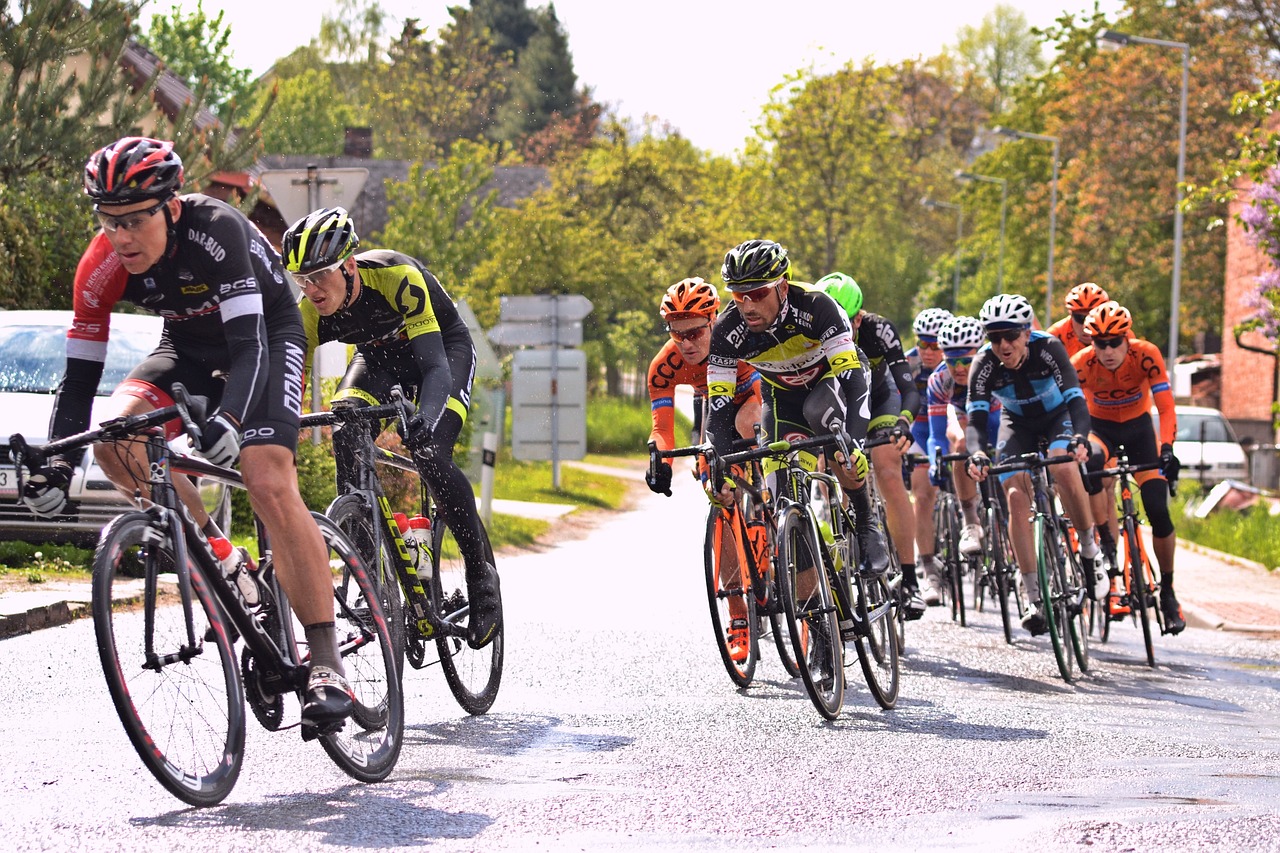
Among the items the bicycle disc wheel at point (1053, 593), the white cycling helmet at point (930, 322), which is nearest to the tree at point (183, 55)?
the white cycling helmet at point (930, 322)

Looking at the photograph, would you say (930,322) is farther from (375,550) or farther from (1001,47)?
(1001,47)

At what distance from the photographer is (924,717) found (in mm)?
7973

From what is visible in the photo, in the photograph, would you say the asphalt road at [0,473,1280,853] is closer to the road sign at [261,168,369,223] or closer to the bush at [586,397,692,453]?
the road sign at [261,168,369,223]

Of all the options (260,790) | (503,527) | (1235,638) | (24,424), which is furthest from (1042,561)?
(503,527)

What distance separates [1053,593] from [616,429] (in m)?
38.6

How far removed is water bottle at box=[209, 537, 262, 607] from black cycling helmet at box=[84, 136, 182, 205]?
1.08 metres

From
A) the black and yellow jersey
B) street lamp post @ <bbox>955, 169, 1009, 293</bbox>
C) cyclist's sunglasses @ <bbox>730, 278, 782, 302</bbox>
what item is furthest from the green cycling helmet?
street lamp post @ <bbox>955, 169, 1009, 293</bbox>

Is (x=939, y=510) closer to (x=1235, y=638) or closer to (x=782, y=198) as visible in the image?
(x=1235, y=638)

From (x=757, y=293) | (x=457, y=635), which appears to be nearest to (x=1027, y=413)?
(x=757, y=293)

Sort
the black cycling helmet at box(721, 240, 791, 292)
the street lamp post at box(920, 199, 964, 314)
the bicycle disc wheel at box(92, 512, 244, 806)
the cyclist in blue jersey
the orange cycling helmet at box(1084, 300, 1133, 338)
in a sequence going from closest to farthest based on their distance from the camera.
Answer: the bicycle disc wheel at box(92, 512, 244, 806) → the black cycling helmet at box(721, 240, 791, 292) → the cyclist in blue jersey → the orange cycling helmet at box(1084, 300, 1133, 338) → the street lamp post at box(920, 199, 964, 314)

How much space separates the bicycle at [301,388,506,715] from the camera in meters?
6.62

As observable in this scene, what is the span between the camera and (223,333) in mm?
5836

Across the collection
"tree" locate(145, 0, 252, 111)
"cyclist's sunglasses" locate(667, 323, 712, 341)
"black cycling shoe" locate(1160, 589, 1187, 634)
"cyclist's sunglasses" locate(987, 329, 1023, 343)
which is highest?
"tree" locate(145, 0, 252, 111)

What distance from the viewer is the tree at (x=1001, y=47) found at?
278ft
